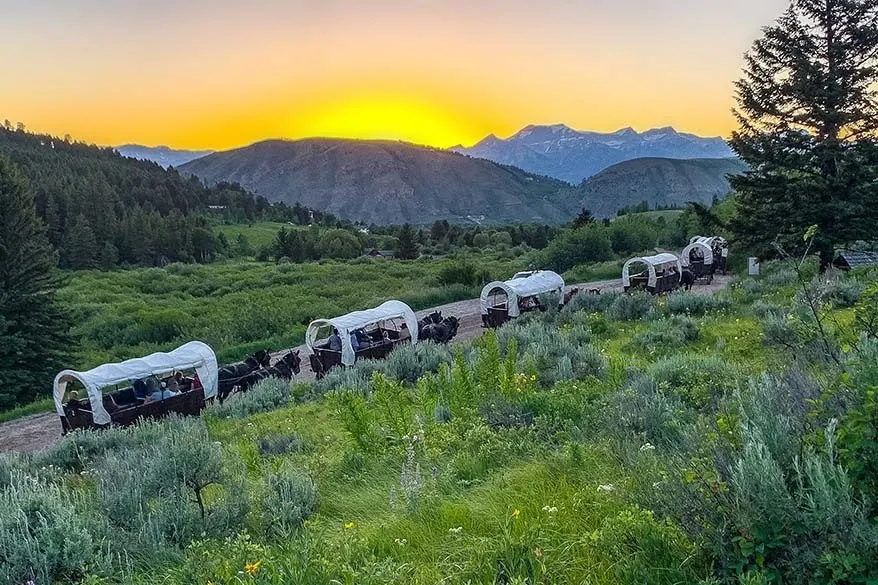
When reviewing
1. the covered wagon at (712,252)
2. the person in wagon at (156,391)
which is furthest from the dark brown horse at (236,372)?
the covered wagon at (712,252)

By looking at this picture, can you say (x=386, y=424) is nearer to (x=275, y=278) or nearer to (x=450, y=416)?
(x=450, y=416)

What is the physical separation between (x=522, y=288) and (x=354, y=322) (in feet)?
27.0

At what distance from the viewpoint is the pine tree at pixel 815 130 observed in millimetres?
18891

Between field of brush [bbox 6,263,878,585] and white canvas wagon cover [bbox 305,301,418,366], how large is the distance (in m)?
8.74

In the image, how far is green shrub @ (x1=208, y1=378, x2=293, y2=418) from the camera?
11625 millimetres

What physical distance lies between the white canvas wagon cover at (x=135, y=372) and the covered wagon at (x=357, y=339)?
9.55 feet

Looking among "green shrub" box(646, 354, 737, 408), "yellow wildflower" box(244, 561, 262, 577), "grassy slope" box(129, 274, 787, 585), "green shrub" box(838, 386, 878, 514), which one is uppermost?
"green shrub" box(838, 386, 878, 514)

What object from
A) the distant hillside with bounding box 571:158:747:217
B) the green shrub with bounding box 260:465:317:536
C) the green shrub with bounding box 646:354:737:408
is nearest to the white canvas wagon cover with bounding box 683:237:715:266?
the green shrub with bounding box 646:354:737:408

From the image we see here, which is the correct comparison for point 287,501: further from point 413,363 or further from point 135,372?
point 135,372

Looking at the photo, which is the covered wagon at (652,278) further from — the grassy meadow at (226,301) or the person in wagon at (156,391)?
the person in wagon at (156,391)

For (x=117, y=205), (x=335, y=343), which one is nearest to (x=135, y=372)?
(x=335, y=343)

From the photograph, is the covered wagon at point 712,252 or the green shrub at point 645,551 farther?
the covered wagon at point 712,252

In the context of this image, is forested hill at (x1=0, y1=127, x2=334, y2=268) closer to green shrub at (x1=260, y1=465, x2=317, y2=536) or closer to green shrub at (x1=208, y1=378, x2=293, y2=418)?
green shrub at (x1=208, y1=378, x2=293, y2=418)

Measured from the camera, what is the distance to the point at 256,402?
1185cm
